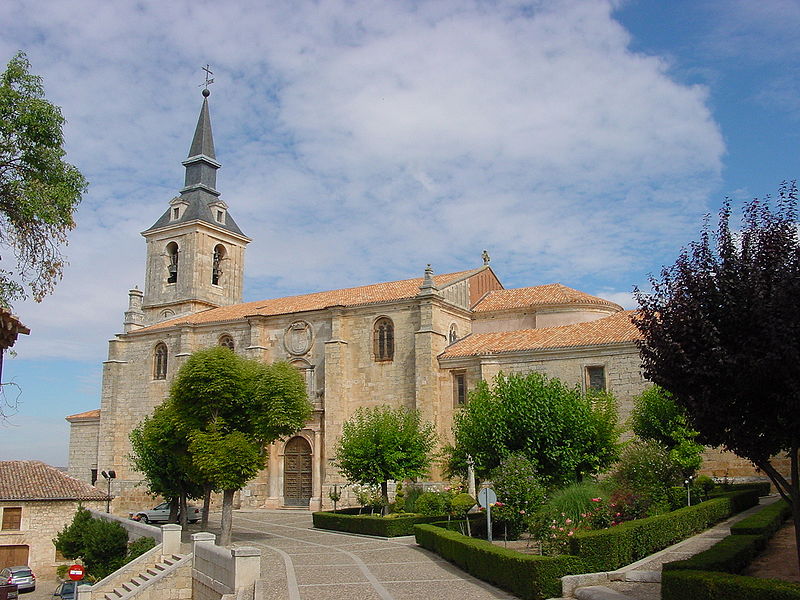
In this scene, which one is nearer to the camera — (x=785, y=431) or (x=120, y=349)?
(x=785, y=431)

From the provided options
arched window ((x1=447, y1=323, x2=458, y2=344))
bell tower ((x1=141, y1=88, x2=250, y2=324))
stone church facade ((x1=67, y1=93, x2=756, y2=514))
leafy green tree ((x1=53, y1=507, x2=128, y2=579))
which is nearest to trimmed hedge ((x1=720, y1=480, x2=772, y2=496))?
stone church facade ((x1=67, y1=93, x2=756, y2=514))

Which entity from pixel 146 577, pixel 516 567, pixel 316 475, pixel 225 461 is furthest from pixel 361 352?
pixel 516 567

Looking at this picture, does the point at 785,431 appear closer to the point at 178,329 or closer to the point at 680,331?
the point at 680,331

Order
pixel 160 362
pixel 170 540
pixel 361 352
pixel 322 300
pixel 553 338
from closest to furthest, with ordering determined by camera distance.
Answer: pixel 170 540
pixel 553 338
pixel 361 352
pixel 322 300
pixel 160 362

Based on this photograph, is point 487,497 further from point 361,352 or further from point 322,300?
point 322,300

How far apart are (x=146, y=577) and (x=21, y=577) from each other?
11.0 meters

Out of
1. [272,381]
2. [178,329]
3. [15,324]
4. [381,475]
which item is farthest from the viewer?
[178,329]

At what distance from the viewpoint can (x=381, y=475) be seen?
26.7 metres

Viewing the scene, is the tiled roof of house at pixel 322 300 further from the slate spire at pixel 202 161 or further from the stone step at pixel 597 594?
the stone step at pixel 597 594

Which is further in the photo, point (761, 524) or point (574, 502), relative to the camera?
point (574, 502)

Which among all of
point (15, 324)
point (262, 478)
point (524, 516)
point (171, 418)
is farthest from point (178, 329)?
point (15, 324)

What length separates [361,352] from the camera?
35.9 m

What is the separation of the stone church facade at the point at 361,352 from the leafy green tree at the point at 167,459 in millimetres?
6866

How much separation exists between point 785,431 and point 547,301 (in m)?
26.1
